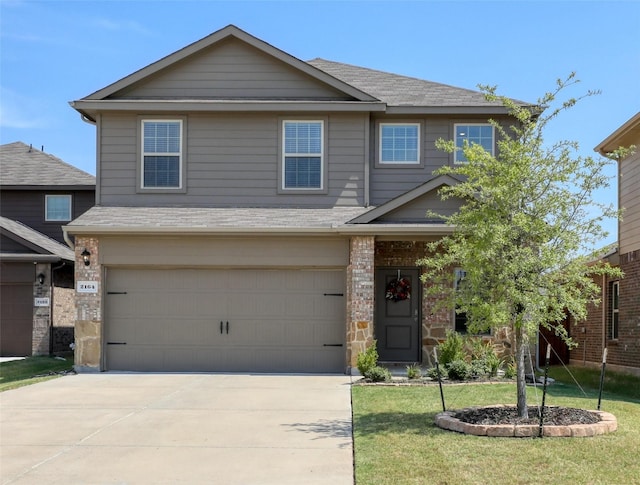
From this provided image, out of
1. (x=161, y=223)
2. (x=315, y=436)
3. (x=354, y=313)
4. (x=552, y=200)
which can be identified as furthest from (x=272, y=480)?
(x=161, y=223)

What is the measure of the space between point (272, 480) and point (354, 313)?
8281 millimetres

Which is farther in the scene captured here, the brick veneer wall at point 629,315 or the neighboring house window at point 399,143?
the neighboring house window at point 399,143

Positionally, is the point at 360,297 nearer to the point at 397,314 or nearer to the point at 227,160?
the point at 397,314

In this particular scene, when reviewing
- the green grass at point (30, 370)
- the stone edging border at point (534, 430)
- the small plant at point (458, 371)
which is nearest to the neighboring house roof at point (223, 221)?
the small plant at point (458, 371)

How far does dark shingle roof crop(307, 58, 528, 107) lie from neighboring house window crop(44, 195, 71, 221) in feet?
30.0

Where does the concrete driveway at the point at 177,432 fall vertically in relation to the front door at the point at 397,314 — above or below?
below

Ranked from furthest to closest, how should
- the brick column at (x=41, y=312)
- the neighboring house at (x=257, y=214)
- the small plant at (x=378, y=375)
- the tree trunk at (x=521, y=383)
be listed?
the brick column at (x=41, y=312) < the neighboring house at (x=257, y=214) < the small plant at (x=378, y=375) < the tree trunk at (x=521, y=383)

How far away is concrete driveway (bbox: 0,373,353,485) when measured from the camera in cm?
780

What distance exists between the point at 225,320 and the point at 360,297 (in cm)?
292

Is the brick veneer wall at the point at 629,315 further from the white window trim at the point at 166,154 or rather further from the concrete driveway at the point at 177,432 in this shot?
the white window trim at the point at 166,154

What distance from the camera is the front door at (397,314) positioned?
1748cm

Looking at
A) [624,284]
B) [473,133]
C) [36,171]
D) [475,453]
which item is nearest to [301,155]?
[473,133]

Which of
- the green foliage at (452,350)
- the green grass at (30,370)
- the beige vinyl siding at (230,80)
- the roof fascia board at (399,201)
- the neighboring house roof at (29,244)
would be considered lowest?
the green grass at (30,370)

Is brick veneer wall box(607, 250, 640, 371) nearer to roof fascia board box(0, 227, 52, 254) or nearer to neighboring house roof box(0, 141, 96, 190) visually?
roof fascia board box(0, 227, 52, 254)
